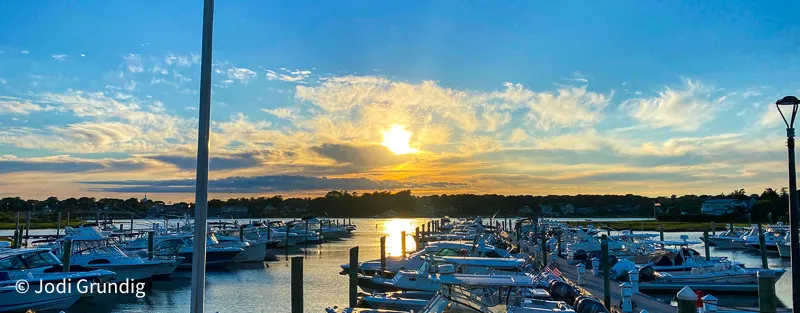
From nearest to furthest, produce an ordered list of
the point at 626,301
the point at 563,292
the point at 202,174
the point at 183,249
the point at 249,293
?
the point at 202,174, the point at 626,301, the point at 563,292, the point at 249,293, the point at 183,249

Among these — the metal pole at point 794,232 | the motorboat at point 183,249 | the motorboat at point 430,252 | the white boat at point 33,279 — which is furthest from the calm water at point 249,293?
the metal pole at point 794,232

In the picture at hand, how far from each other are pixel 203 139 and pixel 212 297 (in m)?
24.4

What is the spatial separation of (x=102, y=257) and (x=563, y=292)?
80.7ft

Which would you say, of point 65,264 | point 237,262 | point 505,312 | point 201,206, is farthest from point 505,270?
point 237,262

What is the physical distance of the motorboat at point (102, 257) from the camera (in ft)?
103

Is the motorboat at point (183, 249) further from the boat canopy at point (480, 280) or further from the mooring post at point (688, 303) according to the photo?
the mooring post at point (688, 303)

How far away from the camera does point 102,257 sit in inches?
1254

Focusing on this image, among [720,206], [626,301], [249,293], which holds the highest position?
[720,206]

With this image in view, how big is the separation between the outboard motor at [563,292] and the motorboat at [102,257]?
2296 centimetres

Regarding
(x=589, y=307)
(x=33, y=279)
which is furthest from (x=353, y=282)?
(x=33, y=279)

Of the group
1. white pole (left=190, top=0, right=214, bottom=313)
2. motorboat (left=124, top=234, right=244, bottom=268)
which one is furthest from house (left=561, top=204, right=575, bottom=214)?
white pole (left=190, top=0, right=214, bottom=313)

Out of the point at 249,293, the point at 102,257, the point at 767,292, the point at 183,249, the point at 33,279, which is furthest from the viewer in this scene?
the point at 183,249

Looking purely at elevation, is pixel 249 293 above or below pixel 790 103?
below

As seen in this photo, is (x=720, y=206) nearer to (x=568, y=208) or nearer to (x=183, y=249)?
(x=568, y=208)
